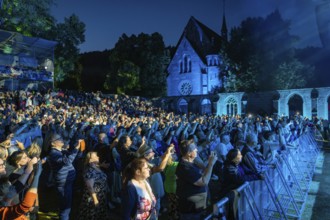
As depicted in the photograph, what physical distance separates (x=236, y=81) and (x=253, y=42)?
5831mm

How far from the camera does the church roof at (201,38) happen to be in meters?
46.0

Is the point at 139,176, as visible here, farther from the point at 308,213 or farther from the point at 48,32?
the point at 48,32

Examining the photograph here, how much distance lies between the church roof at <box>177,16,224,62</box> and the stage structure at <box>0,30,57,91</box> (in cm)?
2307

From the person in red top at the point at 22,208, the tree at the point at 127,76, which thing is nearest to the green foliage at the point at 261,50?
the tree at the point at 127,76

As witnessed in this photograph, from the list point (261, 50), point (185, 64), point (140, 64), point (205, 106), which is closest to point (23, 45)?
point (140, 64)

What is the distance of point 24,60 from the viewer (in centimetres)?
2964

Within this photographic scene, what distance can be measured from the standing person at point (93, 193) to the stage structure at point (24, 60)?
1013 inches

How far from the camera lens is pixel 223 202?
3.64 m

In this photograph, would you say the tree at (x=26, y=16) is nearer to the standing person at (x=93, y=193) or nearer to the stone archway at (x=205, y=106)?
the stone archway at (x=205, y=106)

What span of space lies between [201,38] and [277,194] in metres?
43.3

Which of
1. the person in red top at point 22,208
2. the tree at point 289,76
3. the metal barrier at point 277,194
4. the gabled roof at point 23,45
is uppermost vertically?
the gabled roof at point 23,45

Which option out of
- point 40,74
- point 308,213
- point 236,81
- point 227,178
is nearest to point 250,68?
point 236,81

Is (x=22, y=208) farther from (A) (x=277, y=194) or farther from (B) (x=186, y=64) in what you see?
(B) (x=186, y=64)

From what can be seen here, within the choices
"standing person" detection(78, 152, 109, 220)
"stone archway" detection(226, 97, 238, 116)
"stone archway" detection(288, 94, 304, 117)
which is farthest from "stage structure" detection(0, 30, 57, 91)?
"stone archway" detection(288, 94, 304, 117)
